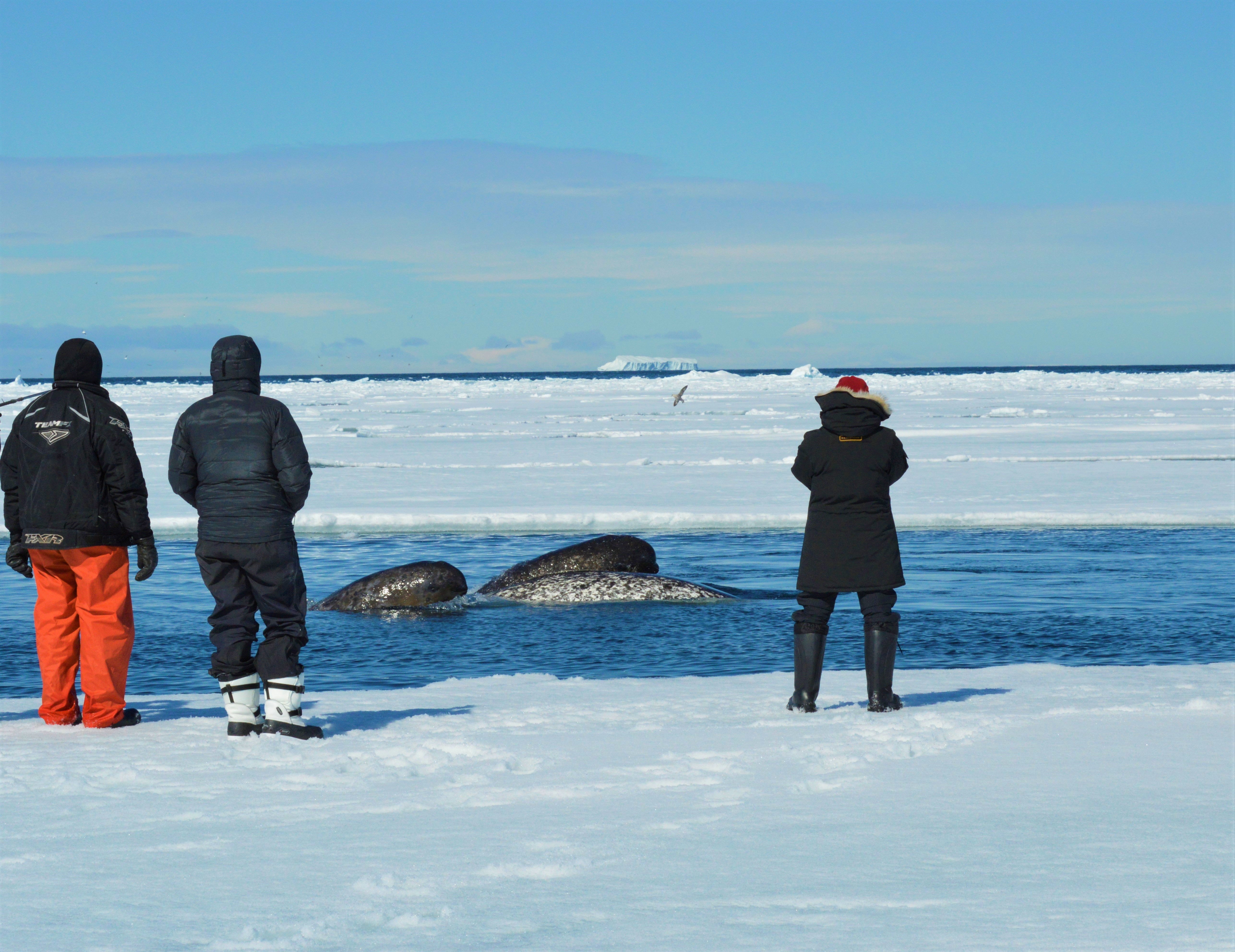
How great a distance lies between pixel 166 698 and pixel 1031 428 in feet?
112

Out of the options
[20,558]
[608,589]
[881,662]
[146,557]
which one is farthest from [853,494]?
[608,589]

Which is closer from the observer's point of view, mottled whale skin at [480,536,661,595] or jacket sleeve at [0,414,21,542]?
jacket sleeve at [0,414,21,542]

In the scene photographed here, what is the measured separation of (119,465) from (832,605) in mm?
3339

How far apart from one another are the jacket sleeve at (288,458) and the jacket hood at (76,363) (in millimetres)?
959

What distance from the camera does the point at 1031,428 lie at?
3769cm

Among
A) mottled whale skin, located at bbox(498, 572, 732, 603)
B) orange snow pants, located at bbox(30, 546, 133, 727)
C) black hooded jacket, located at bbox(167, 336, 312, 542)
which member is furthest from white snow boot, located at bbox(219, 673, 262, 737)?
mottled whale skin, located at bbox(498, 572, 732, 603)

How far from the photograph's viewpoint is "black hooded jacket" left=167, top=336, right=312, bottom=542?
5.38m

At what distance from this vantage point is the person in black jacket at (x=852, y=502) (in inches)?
231

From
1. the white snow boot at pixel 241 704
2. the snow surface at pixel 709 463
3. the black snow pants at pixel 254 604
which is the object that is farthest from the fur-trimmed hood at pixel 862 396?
the snow surface at pixel 709 463

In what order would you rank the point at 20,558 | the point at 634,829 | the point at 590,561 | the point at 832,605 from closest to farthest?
the point at 634,829 → the point at 20,558 → the point at 832,605 → the point at 590,561

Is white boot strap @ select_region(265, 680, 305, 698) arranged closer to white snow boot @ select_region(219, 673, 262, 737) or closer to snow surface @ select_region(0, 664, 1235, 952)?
white snow boot @ select_region(219, 673, 262, 737)

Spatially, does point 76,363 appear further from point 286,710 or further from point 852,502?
point 852,502

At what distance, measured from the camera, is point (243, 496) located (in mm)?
5395

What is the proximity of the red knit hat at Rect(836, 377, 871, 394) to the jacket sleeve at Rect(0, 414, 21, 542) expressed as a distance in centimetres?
373
